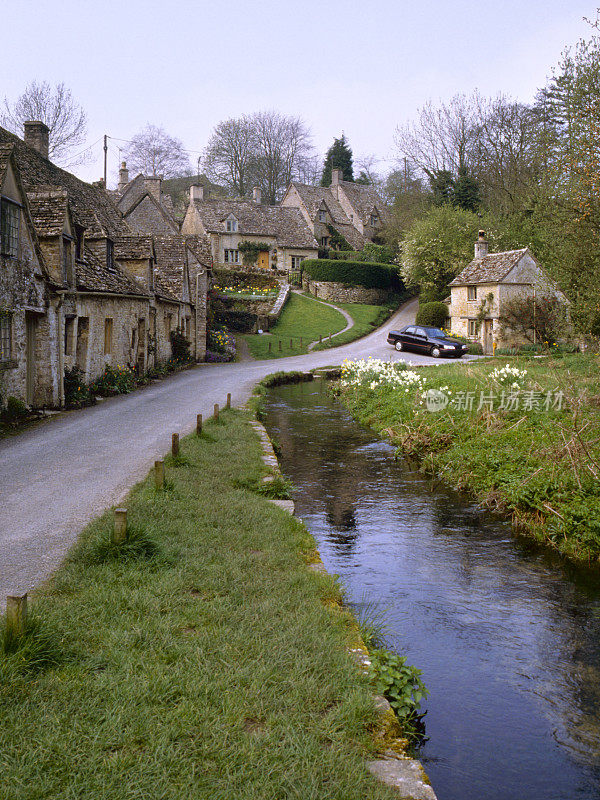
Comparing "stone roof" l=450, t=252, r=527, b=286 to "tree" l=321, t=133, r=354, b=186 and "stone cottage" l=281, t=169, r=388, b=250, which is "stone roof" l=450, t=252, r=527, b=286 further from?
"tree" l=321, t=133, r=354, b=186

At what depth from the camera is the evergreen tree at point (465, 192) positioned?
5697 centimetres

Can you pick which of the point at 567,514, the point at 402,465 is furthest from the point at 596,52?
the point at 567,514

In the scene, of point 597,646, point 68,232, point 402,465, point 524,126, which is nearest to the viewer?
point 597,646

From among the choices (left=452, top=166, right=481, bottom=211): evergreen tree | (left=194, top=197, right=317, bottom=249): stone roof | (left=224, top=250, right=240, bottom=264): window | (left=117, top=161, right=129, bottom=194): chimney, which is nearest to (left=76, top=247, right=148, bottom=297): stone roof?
(left=117, top=161, right=129, bottom=194): chimney

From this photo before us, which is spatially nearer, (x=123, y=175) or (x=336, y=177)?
(x=123, y=175)

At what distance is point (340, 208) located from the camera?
77.1m

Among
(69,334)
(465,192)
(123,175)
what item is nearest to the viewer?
(69,334)

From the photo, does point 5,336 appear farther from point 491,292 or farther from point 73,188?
point 491,292

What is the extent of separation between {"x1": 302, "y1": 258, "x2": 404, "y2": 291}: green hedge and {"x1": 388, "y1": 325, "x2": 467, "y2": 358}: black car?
20749 mm

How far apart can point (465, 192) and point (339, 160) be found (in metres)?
29.1

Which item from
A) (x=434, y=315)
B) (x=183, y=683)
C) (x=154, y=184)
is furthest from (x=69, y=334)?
(x=434, y=315)

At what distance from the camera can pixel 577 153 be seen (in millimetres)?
17453

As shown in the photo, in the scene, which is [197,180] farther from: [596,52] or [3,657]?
[3,657]

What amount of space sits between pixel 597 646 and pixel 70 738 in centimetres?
509
